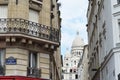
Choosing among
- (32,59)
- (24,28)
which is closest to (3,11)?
(24,28)

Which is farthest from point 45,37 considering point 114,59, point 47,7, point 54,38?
point 114,59

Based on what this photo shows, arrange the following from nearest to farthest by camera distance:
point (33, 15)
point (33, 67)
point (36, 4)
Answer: point (33, 67)
point (33, 15)
point (36, 4)

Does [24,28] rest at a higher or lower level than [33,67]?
higher

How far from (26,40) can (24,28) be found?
3.53 ft

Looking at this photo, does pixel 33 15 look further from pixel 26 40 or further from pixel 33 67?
pixel 33 67

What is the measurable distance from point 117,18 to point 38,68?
9586mm

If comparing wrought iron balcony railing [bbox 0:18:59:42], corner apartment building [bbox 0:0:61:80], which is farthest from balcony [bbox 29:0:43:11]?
wrought iron balcony railing [bbox 0:18:59:42]

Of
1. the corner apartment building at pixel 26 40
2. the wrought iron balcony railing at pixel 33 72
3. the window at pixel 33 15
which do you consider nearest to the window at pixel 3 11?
the corner apartment building at pixel 26 40

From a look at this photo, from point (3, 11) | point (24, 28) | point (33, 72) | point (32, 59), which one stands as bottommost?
point (33, 72)

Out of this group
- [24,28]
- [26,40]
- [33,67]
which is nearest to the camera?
[26,40]

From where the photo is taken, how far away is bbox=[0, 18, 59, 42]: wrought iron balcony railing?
3034 cm

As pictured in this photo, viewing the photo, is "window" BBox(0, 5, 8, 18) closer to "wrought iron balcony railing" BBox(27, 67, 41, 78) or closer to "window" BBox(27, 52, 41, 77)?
"window" BBox(27, 52, 41, 77)

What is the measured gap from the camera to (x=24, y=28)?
30688mm

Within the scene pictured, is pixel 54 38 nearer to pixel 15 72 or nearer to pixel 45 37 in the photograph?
pixel 45 37
